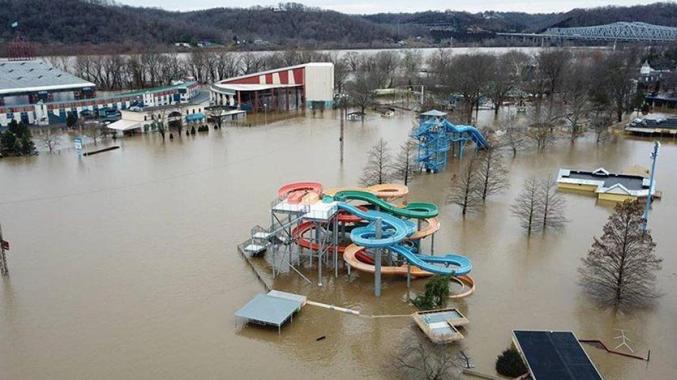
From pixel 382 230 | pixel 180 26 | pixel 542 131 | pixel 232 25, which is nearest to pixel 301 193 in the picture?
pixel 382 230

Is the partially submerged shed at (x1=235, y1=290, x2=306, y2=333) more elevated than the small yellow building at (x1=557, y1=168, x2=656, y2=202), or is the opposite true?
the small yellow building at (x1=557, y1=168, x2=656, y2=202)

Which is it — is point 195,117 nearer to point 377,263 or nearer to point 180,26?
point 377,263

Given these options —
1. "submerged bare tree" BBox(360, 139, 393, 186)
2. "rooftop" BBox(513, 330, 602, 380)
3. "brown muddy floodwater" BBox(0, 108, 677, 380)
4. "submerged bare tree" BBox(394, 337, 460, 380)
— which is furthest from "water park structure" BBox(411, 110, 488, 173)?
"submerged bare tree" BBox(394, 337, 460, 380)

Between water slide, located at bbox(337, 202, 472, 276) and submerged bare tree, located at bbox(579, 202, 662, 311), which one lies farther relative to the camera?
water slide, located at bbox(337, 202, 472, 276)

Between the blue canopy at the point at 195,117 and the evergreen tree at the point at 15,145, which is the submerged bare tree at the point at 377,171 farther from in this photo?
the evergreen tree at the point at 15,145

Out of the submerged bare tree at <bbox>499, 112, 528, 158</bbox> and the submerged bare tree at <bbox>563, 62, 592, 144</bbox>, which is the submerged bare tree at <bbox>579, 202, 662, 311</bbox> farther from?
the submerged bare tree at <bbox>563, 62, 592, 144</bbox>

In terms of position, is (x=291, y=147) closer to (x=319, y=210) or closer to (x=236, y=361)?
(x=319, y=210)

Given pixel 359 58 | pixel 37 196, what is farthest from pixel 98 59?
pixel 37 196

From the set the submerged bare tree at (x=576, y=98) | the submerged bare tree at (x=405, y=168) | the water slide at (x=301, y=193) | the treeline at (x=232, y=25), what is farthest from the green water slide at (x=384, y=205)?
the treeline at (x=232, y=25)
